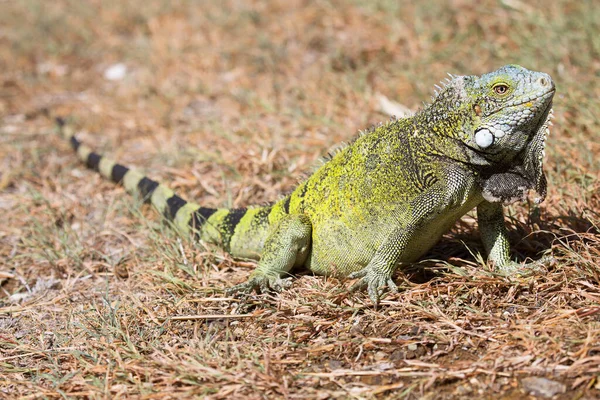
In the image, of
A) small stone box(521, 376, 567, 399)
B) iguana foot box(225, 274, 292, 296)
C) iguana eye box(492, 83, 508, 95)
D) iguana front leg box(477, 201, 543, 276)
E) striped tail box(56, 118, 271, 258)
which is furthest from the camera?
striped tail box(56, 118, 271, 258)

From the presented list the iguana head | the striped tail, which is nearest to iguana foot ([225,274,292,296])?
the striped tail

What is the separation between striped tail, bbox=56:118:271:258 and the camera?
4727 mm

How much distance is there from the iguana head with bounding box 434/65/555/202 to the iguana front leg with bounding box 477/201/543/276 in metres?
0.35

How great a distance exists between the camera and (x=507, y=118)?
3.60m

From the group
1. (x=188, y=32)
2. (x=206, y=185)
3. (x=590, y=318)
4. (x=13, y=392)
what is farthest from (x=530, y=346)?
(x=188, y=32)

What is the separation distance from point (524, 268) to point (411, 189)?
874 mm

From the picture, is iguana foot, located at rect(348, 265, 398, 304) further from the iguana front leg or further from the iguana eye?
the iguana eye

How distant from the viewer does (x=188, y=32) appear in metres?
8.91

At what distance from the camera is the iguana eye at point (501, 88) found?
359cm

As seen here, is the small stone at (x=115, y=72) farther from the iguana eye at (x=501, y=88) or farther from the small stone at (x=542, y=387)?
the small stone at (x=542, y=387)

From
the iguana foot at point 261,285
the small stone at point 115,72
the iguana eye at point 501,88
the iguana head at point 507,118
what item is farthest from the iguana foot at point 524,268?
the small stone at point 115,72

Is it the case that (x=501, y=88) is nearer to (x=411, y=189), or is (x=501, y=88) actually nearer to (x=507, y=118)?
(x=507, y=118)

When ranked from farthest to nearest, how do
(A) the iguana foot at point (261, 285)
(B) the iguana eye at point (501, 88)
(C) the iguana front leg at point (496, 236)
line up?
(A) the iguana foot at point (261, 285) < (C) the iguana front leg at point (496, 236) < (B) the iguana eye at point (501, 88)

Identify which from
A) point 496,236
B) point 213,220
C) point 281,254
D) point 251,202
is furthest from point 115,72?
point 496,236
